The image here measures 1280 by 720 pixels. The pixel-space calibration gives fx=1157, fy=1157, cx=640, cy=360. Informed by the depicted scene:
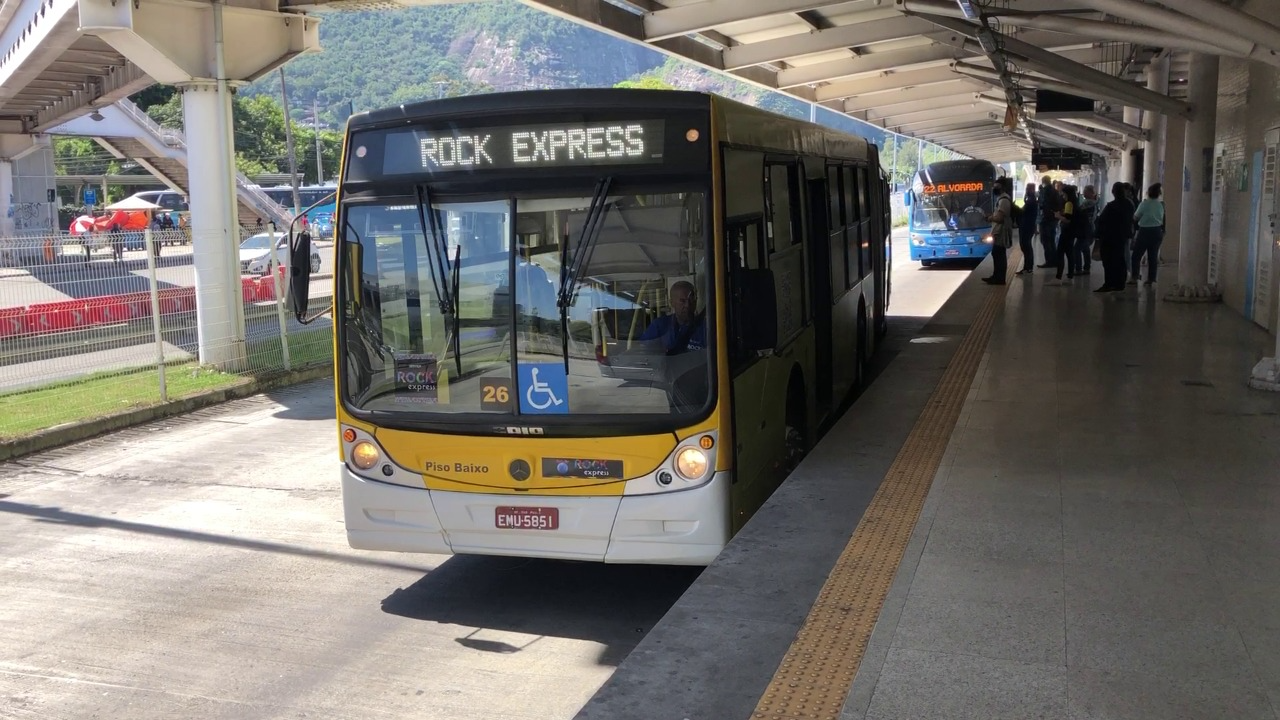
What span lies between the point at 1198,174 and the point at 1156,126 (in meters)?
9.91

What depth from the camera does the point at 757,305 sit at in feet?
→ 20.7

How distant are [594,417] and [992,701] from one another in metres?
2.73

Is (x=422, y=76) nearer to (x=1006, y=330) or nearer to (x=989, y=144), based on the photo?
(x=989, y=144)

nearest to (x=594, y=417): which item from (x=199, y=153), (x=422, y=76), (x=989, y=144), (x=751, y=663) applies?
(x=751, y=663)

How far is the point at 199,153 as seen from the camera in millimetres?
16250

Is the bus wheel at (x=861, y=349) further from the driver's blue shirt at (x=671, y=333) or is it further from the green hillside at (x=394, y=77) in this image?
the green hillside at (x=394, y=77)

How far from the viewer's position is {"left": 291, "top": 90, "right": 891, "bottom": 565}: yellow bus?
6.23 m

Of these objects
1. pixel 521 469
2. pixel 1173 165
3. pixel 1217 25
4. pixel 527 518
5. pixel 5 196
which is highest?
pixel 1217 25

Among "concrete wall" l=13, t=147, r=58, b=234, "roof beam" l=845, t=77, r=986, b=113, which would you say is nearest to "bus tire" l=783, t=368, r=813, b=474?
"roof beam" l=845, t=77, r=986, b=113

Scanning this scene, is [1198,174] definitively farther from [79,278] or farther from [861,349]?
[79,278]

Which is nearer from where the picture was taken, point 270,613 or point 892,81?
point 270,613

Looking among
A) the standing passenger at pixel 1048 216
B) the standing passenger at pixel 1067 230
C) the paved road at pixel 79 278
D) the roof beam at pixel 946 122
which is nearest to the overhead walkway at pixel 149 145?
the roof beam at pixel 946 122

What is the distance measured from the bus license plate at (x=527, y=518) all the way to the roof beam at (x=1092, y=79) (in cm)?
1481

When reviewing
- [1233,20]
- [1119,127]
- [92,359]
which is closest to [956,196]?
[1119,127]
